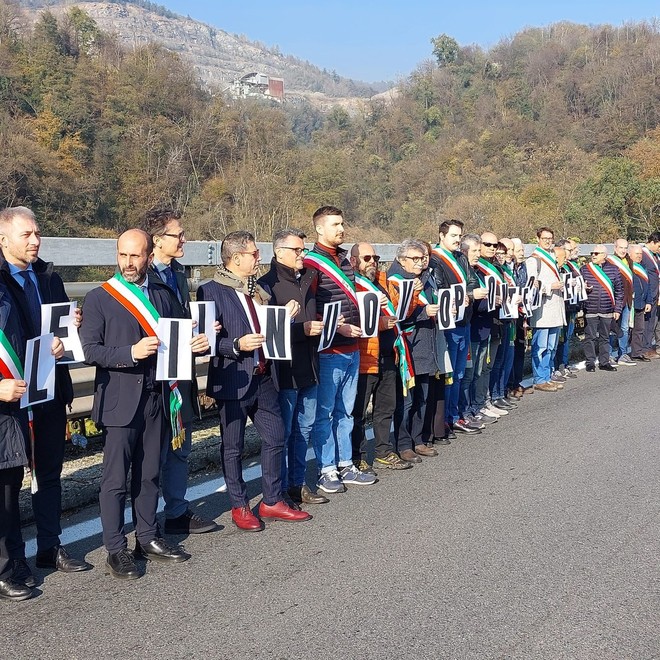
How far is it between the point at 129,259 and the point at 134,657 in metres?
2.26

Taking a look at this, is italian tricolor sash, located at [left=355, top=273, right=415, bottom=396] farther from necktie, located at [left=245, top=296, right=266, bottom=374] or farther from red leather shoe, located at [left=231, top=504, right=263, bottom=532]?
red leather shoe, located at [left=231, top=504, right=263, bottom=532]

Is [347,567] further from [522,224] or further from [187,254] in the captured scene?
[522,224]

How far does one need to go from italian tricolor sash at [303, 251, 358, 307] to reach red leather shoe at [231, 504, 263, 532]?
197 centimetres

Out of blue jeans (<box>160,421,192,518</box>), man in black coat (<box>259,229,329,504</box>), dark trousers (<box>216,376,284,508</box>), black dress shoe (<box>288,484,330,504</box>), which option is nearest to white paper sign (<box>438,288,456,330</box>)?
man in black coat (<box>259,229,329,504</box>)

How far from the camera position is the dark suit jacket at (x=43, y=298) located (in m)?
4.94

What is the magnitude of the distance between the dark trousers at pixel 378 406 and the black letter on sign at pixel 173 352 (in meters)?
2.53

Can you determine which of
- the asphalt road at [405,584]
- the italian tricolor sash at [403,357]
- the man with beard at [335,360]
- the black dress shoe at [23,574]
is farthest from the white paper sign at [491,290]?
the black dress shoe at [23,574]

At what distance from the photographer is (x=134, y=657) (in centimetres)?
404

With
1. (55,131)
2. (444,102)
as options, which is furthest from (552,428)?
(444,102)

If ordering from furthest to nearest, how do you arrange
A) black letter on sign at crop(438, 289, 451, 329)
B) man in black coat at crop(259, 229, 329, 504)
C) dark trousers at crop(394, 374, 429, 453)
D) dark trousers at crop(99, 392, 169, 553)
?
1. black letter on sign at crop(438, 289, 451, 329)
2. dark trousers at crop(394, 374, 429, 453)
3. man in black coat at crop(259, 229, 329, 504)
4. dark trousers at crop(99, 392, 169, 553)

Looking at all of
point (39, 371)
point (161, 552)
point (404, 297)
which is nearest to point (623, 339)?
point (404, 297)

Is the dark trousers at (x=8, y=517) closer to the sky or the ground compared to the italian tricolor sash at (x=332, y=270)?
closer to the ground

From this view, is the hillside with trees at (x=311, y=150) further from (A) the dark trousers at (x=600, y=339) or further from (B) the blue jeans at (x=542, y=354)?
(B) the blue jeans at (x=542, y=354)

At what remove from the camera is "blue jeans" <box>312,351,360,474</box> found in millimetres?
6977
